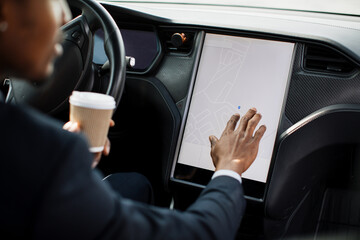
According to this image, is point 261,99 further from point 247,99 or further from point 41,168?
point 41,168

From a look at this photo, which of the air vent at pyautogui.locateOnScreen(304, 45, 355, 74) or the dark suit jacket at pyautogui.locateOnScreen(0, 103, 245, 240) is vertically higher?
the air vent at pyautogui.locateOnScreen(304, 45, 355, 74)

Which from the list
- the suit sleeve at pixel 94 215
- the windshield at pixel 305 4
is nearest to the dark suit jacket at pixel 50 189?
the suit sleeve at pixel 94 215

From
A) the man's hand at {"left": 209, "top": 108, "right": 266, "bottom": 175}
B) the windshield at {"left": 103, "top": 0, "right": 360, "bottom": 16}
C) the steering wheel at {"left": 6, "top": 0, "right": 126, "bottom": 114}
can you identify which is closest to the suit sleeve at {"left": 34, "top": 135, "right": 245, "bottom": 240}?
the man's hand at {"left": 209, "top": 108, "right": 266, "bottom": 175}

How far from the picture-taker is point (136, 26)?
4.74 feet

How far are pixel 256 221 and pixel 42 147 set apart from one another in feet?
3.31

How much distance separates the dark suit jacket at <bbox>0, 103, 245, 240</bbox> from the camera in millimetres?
447

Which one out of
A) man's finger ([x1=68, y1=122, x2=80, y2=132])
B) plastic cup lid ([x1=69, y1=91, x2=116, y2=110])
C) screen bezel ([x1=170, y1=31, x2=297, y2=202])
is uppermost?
plastic cup lid ([x1=69, y1=91, x2=116, y2=110])

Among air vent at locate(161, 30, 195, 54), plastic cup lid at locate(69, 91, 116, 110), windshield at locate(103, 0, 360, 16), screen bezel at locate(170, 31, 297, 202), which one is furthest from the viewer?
windshield at locate(103, 0, 360, 16)

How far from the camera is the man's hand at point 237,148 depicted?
2.77ft

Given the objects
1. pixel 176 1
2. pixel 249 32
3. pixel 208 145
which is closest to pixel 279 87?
pixel 249 32

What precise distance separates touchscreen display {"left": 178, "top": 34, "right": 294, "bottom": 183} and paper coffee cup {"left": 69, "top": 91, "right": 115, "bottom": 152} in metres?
0.57

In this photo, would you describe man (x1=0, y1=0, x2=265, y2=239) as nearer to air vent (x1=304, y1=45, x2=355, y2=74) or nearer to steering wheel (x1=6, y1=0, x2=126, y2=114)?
steering wheel (x1=6, y1=0, x2=126, y2=114)

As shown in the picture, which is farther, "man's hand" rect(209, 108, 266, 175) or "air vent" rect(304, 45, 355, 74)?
"air vent" rect(304, 45, 355, 74)

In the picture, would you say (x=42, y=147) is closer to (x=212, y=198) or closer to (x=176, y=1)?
(x=212, y=198)
